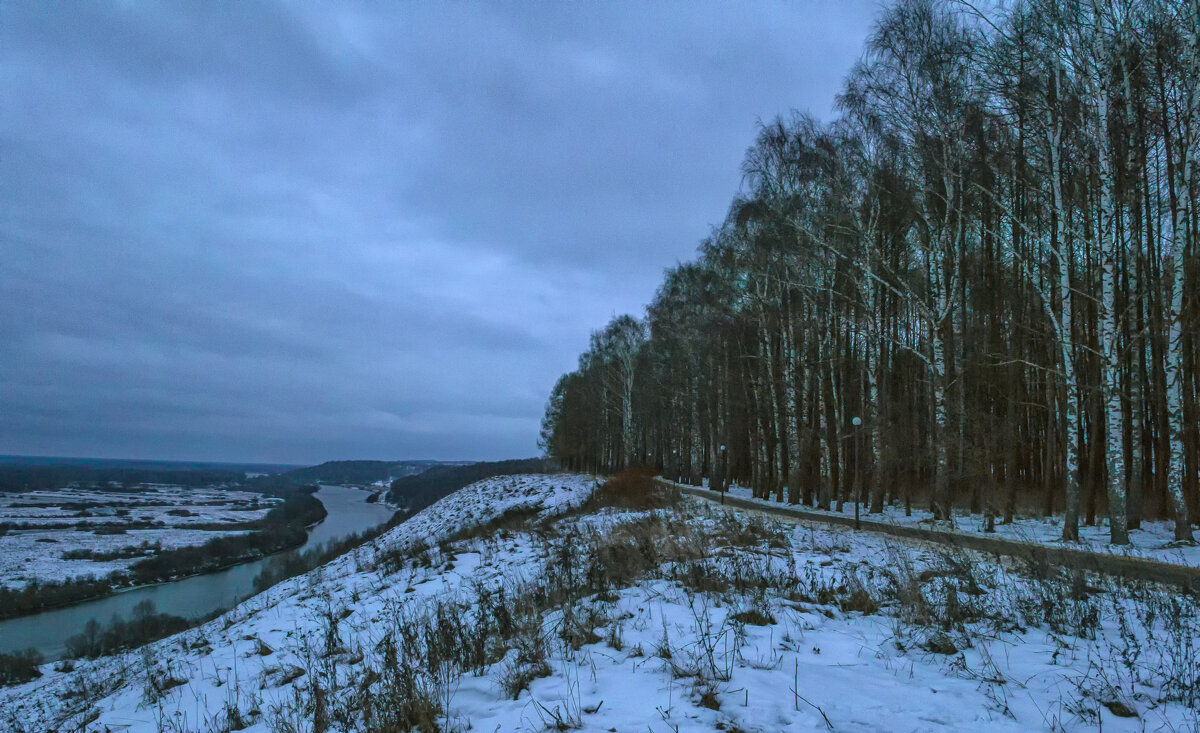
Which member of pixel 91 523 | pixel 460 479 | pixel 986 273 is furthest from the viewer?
pixel 91 523

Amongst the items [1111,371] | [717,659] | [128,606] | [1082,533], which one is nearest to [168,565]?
[128,606]

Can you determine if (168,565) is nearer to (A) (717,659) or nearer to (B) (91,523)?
(B) (91,523)

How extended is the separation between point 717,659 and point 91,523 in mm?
103935

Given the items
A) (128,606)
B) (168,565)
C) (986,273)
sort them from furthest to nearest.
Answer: (168,565)
(128,606)
(986,273)

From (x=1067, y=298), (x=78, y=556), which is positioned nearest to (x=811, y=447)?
(x=1067, y=298)

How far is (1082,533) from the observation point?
1272 cm

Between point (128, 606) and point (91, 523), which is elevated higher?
point (128, 606)

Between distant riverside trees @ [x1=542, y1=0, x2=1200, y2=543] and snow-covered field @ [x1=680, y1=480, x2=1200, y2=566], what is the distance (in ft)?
1.63

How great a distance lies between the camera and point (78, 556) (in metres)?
53.7

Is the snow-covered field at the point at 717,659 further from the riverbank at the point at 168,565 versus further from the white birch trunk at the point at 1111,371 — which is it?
the riverbank at the point at 168,565

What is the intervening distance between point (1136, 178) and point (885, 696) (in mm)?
13452

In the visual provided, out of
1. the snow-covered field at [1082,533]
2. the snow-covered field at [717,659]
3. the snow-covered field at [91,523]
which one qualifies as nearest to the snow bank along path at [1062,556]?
the snow-covered field at [1082,533]

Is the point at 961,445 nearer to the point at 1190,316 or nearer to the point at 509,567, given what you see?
the point at 1190,316

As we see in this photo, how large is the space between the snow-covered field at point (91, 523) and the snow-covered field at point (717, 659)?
1906 inches
